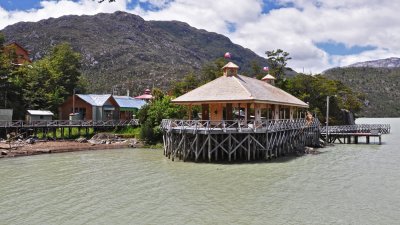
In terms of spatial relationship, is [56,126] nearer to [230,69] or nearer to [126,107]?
[126,107]

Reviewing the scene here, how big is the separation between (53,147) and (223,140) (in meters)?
20.9

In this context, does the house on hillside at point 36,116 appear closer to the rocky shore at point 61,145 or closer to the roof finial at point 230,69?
the rocky shore at point 61,145

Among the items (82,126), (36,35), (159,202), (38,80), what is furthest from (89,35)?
(159,202)

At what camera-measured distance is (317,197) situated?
1980 centimetres

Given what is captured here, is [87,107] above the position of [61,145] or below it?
above

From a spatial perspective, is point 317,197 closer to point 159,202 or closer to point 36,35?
point 159,202

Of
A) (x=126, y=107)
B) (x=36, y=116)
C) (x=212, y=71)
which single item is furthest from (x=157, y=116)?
(x=212, y=71)

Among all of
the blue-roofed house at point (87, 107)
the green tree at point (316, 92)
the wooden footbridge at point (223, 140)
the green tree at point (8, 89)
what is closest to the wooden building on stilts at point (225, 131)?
the wooden footbridge at point (223, 140)

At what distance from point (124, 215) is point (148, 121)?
3035cm

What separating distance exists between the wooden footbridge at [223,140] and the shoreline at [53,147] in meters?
12.1

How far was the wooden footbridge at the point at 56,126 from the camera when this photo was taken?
156ft

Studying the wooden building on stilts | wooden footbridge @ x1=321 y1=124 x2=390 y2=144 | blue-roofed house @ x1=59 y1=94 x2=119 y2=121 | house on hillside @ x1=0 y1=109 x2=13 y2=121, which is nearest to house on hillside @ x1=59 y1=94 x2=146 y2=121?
blue-roofed house @ x1=59 y1=94 x2=119 y2=121

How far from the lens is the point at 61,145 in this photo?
44.2m

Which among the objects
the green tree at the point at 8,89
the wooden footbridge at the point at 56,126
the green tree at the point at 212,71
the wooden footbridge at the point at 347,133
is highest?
the green tree at the point at 212,71
